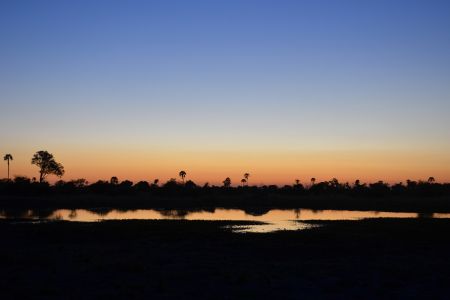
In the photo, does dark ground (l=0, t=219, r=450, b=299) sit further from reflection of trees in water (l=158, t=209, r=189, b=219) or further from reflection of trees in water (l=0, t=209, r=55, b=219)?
reflection of trees in water (l=158, t=209, r=189, b=219)

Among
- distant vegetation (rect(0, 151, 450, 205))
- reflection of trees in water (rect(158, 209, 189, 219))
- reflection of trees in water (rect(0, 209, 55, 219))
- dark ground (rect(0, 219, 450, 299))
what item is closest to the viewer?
dark ground (rect(0, 219, 450, 299))

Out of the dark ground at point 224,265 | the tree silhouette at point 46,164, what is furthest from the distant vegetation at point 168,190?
the dark ground at point 224,265

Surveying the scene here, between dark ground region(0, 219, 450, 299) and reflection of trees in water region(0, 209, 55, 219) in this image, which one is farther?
reflection of trees in water region(0, 209, 55, 219)

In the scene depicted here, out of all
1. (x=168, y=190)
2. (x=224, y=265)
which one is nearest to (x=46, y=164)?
(x=168, y=190)

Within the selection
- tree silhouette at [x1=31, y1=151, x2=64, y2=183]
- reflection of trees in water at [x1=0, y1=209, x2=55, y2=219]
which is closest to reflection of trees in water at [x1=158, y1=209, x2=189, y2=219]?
reflection of trees in water at [x1=0, y1=209, x2=55, y2=219]

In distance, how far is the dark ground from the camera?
1557cm

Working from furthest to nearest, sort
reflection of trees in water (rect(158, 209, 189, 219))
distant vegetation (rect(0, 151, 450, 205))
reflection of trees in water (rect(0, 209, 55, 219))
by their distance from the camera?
distant vegetation (rect(0, 151, 450, 205)) < reflection of trees in water (rect(158, 209, 189, 219)) < reflection of trees in water (rect(0, 209, 55, 219))

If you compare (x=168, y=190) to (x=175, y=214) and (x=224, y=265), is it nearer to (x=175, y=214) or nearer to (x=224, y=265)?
(x=175, y=214)

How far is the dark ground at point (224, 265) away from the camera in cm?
1557

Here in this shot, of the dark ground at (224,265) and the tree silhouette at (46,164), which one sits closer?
the dark ground at (224,265)

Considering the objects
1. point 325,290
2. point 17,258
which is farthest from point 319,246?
point 17,258

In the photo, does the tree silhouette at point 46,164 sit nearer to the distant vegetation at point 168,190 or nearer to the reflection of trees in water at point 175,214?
the distant vegetation at point 168,190

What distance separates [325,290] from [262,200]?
254 ft

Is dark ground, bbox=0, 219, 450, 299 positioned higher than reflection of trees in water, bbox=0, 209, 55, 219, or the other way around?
reflection of trees in water, bbox=0, 209, 55, 219
